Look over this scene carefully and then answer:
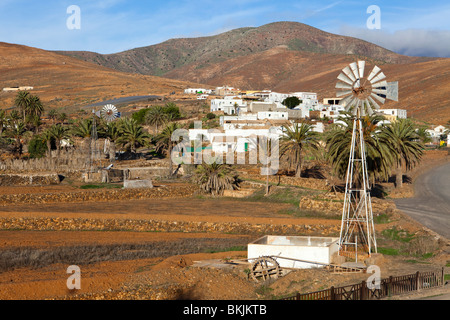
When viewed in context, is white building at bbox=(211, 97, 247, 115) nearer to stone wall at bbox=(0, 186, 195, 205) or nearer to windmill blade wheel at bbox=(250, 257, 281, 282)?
stone wall at bbox=(0, 186, 195, 205)

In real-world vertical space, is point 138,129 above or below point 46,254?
above

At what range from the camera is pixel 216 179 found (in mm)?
44062

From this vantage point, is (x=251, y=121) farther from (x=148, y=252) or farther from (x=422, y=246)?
(x=422, y=246)

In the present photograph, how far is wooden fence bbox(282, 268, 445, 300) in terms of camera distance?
55.5ft

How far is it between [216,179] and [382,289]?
27.2m

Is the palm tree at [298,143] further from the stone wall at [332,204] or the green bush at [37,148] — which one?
the green bush at [37,148]

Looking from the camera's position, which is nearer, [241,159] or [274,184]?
[274,184]

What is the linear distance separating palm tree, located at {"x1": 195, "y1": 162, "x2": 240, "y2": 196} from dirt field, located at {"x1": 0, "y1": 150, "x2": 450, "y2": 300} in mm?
2064

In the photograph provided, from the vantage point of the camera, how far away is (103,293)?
20.2 m

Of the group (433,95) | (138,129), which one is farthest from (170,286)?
(433,95)

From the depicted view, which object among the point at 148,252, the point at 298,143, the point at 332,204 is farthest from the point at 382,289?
the point at 298,143

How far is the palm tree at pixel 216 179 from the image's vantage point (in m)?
44.2

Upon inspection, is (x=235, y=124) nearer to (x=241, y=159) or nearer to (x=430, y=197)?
(x=241, y=159)
